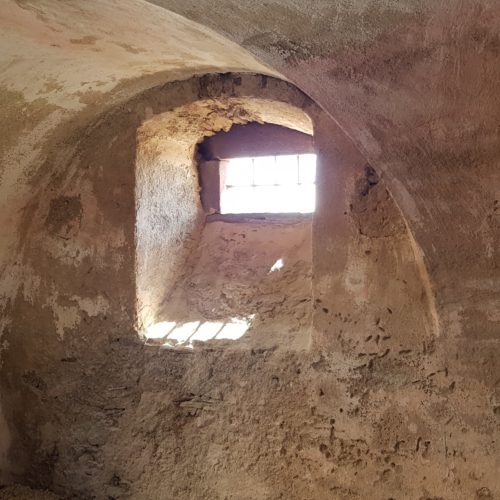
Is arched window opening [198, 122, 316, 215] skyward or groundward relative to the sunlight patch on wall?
skyward

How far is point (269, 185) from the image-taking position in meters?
3.71

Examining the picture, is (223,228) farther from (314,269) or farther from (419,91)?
(419,91)

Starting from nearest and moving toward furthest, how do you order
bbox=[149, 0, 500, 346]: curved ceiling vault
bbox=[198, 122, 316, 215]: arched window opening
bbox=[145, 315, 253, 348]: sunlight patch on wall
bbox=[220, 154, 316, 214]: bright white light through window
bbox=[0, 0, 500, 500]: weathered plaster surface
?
1. bbox=[149, 0, 500, 346]: curved ceiling vault
2. bbox=[0, 0, 500, 500]: weathered plaster surface
3. bbox=[145, 315, 253, 348]: sunlight patch on wall
4. bbox=[198, 122, 316, 215]: arched window opening
5. bbox=[220, 154, 316, 214]: bright white light through window

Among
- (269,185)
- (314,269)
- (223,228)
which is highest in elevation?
(269,185)

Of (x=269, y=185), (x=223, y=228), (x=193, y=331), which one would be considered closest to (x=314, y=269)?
(x=193, y=331)

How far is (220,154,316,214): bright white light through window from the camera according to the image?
11.9ft

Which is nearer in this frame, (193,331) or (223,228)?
(193,331)

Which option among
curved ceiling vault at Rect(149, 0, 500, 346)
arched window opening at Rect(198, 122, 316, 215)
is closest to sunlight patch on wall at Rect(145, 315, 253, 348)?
arched window opening at Rect(198, 122, 316, 215)

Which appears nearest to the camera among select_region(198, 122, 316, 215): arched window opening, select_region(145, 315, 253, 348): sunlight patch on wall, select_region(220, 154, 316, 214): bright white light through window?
Answer: select_region(145, 315, 253, 348): sunlight patch on wall

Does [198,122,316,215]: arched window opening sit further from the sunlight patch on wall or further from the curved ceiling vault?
the curved ceiling vault

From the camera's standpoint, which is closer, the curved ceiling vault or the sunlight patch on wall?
the curved ceiling vault

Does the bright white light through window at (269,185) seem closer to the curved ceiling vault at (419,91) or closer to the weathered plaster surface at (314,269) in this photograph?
the weathered plaster surface at (314,269)

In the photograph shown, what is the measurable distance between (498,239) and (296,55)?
0.87 m

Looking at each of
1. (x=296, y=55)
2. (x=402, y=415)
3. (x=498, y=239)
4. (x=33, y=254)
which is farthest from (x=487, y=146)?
(x=33, y=254)
